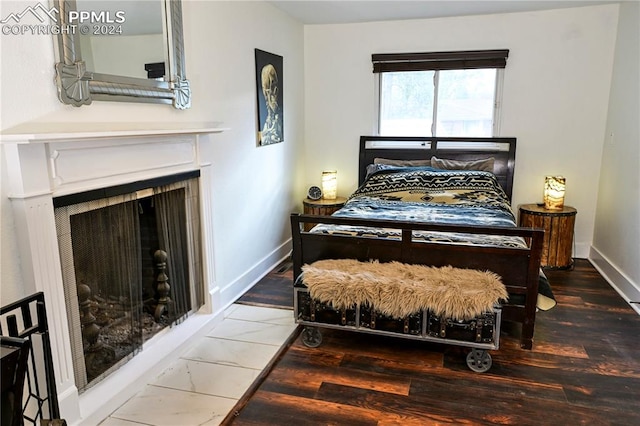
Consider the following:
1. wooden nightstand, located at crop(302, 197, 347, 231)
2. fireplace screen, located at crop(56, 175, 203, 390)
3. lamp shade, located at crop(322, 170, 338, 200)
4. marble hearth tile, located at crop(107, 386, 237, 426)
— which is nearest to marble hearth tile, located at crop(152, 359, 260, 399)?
marble hearth tile, located at crop(107, 386, 237, 426)

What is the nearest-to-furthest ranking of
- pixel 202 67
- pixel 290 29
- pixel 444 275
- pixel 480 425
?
pixel 480 425 → pixel 444 275 → pixel 202 67 → pixel 290 29

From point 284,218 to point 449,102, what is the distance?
200 centimetres

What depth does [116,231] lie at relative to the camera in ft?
7.78

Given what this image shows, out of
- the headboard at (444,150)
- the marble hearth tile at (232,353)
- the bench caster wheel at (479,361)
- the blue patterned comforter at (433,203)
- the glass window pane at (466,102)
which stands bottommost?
the marble hearth tile at (232,353)

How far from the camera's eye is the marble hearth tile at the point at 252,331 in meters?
2.93

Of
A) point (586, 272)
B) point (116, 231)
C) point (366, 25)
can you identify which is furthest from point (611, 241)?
point (116, 231)

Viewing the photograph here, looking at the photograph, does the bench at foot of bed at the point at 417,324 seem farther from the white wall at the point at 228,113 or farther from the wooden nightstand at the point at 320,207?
A: the wooden nightstand at the point at 320,207

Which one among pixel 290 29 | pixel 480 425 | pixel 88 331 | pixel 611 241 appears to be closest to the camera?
pixel 480 425

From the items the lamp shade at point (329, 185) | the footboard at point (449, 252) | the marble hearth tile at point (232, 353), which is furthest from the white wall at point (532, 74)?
the marble hearth tile at point (232, 353)

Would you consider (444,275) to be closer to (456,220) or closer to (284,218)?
(456,220)

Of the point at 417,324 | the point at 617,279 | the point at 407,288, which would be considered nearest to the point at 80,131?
the point at 407,288

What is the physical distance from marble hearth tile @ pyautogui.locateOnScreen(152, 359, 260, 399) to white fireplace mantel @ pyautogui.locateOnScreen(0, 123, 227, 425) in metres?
0.10

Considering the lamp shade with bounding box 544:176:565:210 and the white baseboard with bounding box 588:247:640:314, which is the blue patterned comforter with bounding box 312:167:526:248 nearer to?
the lamp shade with bounding box 544:176:565:210

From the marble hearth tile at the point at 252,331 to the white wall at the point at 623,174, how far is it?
2525 mm
